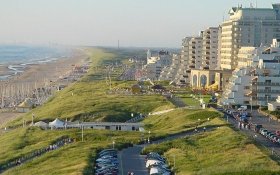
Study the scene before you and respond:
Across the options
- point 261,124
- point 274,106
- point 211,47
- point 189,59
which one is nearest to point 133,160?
point 261,124

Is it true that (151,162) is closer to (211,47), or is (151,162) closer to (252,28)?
(252,28)

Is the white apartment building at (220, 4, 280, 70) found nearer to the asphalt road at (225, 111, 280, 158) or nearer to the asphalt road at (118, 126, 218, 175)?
the asphalt road at (225, 111, 280, 158)

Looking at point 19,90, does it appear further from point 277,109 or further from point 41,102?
point 277,109

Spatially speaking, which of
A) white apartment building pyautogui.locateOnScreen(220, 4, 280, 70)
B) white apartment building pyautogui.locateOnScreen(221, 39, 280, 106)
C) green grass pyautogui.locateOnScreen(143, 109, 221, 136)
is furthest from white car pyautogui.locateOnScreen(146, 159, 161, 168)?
white apartment building pyautogui.locateOnScreen(220, 4, 280, 70)

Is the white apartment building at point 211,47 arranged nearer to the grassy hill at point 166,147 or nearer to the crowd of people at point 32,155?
the grassy hill at point 166,147

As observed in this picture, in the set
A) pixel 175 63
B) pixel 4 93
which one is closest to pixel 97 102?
pixel 4 93

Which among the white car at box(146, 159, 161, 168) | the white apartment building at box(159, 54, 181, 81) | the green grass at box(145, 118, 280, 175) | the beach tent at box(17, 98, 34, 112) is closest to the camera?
the green grass at box(145, 118, 280, 175)
